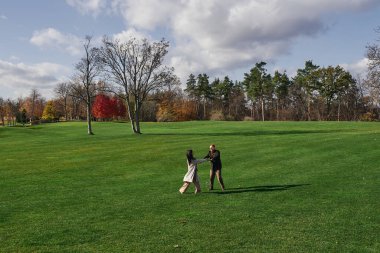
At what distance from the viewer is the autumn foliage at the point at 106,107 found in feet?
383

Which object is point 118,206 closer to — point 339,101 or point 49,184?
point 49,184

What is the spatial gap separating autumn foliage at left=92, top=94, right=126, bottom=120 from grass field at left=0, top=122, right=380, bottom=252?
8778 centimetres

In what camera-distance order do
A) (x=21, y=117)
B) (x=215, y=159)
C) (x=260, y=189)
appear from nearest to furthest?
(x=260, y=189) < (x=215, y=159) < (x=21, y=117)

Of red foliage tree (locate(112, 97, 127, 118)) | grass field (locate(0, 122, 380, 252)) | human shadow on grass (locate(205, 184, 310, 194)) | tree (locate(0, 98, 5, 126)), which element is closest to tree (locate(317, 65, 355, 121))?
red foliage tree (locate(112, 97, 127, 118))

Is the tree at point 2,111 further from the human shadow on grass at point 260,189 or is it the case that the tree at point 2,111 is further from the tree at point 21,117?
the human shadow on grass at point 260,189

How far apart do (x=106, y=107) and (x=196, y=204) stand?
105 m

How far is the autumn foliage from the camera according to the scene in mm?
116812

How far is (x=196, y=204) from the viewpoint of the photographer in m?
16.2

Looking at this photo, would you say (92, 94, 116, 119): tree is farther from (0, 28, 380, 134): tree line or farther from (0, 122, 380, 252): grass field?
(0, 122, 380, 252): grass field

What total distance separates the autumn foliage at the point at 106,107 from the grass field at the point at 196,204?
87.8 metres

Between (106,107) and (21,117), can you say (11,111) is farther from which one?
(106,107)

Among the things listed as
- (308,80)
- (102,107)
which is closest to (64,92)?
(102,107)

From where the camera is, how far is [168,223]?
13.4 metres

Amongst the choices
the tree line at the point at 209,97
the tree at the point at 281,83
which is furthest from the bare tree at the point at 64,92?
the tree at the point at 281,83
